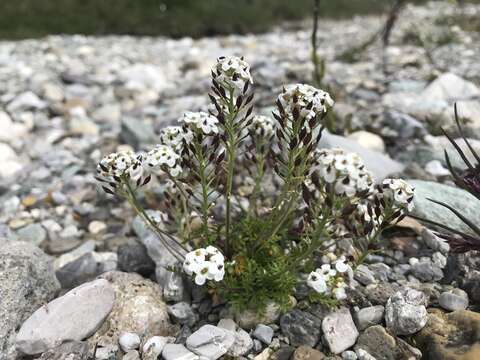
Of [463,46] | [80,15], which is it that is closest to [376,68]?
[463,46]

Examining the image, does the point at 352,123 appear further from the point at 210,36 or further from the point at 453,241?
the point at 210,36

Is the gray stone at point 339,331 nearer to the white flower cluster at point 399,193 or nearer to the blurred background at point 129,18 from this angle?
the white flower cluster at point 399,193

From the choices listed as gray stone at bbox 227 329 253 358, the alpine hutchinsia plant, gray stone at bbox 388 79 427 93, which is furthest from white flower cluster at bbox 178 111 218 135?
gray stone at bbox 388 79 427 93

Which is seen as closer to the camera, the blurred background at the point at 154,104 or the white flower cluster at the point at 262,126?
the white flower cluster at the point at 262,126

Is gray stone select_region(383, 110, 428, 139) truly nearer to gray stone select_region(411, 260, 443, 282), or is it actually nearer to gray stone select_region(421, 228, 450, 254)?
gray stone select_region(421, 228, 450, 254)

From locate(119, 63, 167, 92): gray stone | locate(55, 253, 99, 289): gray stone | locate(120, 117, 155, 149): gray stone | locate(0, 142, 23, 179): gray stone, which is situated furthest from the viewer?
locate(119, 63, 167, 92): gray stone

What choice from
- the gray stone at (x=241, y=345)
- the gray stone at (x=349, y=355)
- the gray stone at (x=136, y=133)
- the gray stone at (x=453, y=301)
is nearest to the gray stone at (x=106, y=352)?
the gray stone at (x=241, y=345)

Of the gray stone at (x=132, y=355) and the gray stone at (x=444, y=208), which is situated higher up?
the gray stone at (x=444, y=208)
